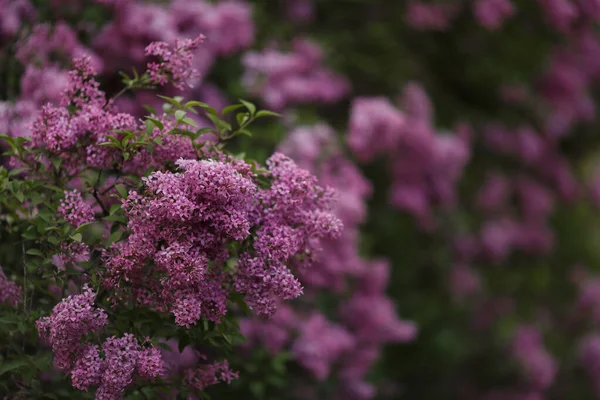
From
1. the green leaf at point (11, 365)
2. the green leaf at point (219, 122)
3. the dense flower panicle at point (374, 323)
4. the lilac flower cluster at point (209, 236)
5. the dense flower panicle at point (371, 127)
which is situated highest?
the dense flower panicle at point (371, 127)

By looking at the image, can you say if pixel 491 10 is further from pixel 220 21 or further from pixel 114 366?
pixel 114 366

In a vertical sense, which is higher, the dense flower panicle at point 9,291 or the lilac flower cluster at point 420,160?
the lilac flower cluster at point 420,160

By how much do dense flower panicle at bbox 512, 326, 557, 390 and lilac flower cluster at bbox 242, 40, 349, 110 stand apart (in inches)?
78.4

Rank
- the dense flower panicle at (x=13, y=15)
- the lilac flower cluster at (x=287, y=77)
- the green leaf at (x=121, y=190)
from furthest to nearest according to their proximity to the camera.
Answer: the lilac flower cluster at (x=287, y=77) → the dense flower panicle at (x=13, y=15) → the green leaf at (x=121, y=190)

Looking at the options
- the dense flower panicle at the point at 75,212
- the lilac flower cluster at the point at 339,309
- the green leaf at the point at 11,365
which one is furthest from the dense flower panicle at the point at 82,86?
the lilac flower cluster at the point at 339,309

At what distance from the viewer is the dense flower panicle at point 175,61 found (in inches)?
79.9

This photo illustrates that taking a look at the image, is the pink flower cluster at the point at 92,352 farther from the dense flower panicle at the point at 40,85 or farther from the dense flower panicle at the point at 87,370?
the dense flower panicle at the point at 40,85

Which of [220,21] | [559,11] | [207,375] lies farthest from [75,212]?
[559,11]

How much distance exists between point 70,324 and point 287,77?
1819 millimetres

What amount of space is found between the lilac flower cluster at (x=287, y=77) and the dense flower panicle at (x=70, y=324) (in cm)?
159

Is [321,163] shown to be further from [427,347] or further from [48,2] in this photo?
[427,347]

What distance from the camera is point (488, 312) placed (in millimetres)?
4707

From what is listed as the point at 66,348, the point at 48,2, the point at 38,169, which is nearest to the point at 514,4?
the point at 48,2

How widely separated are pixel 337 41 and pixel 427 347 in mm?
1704
